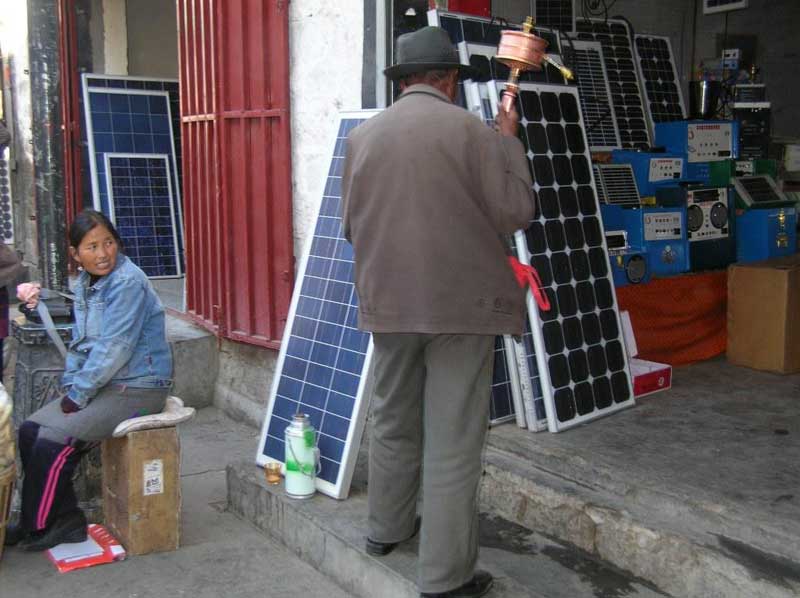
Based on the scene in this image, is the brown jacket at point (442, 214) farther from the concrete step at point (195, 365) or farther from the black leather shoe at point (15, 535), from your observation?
the concrete step at point (195, 365)

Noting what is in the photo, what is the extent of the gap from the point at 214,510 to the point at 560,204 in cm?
222

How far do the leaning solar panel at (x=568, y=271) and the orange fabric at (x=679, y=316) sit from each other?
3.03 feet

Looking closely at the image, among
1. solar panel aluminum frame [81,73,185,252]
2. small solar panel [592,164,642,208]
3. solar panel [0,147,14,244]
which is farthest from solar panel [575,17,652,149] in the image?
solar panel [0,147,14,244]

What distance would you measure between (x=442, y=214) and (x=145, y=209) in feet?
19.4

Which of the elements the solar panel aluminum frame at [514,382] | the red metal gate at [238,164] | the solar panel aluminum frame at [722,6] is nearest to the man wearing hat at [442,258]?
the solar panel aluminum frame at [514,382]

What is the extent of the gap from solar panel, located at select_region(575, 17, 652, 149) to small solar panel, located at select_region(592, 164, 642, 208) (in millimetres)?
850

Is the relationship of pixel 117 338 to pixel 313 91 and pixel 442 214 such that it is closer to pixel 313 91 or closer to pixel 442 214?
pixel 442 214

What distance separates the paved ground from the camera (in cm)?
373

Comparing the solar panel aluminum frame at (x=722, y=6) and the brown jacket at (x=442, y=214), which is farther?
the solar panel aluminum frame at (x=722, y=6)

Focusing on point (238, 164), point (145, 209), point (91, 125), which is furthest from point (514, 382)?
point (91, 125)

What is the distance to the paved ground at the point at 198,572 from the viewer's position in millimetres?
3730

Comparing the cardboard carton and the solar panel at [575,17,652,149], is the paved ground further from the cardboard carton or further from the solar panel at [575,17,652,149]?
the solar panel at [575,17,652,149]

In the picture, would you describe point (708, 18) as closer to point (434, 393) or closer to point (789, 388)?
point (789, 388)

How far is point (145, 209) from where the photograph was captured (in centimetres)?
831
